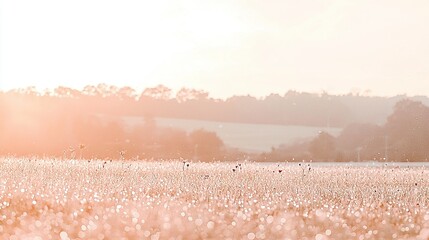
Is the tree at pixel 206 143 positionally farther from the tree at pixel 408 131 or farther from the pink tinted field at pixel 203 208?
the pink tinted field at pixel 203 208

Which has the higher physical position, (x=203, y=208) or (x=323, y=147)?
(x=323, y=147)

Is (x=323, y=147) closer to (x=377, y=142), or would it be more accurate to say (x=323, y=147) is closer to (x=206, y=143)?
(x=377, y=142)

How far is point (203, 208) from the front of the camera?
10047 millimetres

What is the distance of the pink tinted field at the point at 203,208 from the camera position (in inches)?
324

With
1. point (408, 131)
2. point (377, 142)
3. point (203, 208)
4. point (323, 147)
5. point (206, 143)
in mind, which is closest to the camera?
point (203, 208)

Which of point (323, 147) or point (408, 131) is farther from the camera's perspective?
point (408, 131)

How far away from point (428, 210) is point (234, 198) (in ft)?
10.7

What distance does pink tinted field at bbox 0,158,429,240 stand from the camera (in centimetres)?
824

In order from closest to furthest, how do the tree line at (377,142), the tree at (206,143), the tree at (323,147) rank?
the tree at (206,143) → the tree at (323,147) → the tree line at (377,142)

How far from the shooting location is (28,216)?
31.0 feet

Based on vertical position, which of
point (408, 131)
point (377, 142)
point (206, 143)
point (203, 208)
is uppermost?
point (408, 131)

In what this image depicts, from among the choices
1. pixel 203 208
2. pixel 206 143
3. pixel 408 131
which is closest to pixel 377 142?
pixel 408 131

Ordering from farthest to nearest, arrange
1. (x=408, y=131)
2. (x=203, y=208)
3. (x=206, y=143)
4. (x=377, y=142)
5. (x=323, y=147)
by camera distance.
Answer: (x=377, y=142)
(x=408, y=131)
(x=323, y=147)
(x=206, y=143)
(x=203, y=208)

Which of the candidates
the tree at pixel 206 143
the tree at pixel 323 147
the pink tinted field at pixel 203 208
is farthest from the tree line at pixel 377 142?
the pink tinted field at pixel 203 208
